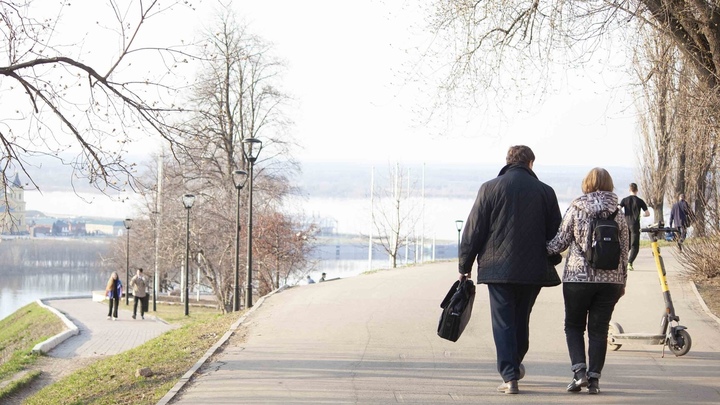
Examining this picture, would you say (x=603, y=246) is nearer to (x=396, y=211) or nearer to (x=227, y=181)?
(x=227, y=181)

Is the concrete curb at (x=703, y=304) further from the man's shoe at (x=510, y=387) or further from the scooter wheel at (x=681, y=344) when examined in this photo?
the man's shoe at (x=510, y=387)

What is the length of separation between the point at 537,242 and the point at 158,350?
739 cm

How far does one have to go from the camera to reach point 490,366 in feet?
31.0

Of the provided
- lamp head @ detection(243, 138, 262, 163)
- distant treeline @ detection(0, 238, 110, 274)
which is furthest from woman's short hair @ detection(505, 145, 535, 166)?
distant treeline @ detection(0, 238, 110, 274)

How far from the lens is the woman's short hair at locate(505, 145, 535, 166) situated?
7941 mm

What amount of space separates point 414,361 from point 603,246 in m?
3.01

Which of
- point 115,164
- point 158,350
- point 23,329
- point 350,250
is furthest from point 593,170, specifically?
point 350,250

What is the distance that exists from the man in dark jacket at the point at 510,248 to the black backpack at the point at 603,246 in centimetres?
39

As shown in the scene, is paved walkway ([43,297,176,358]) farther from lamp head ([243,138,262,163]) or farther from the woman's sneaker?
the woman's sneaker

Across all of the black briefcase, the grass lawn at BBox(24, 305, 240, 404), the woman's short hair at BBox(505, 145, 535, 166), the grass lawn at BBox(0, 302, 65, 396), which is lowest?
the grass lawn at BBox(0, 302, 65, 396)

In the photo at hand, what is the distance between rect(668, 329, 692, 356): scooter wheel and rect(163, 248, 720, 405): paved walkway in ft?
0.34

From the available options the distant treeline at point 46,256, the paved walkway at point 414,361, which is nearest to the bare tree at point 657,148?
the paved walkway at point 414,361

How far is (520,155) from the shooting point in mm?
7945

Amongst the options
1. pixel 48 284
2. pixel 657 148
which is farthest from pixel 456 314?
pixel 48 284
